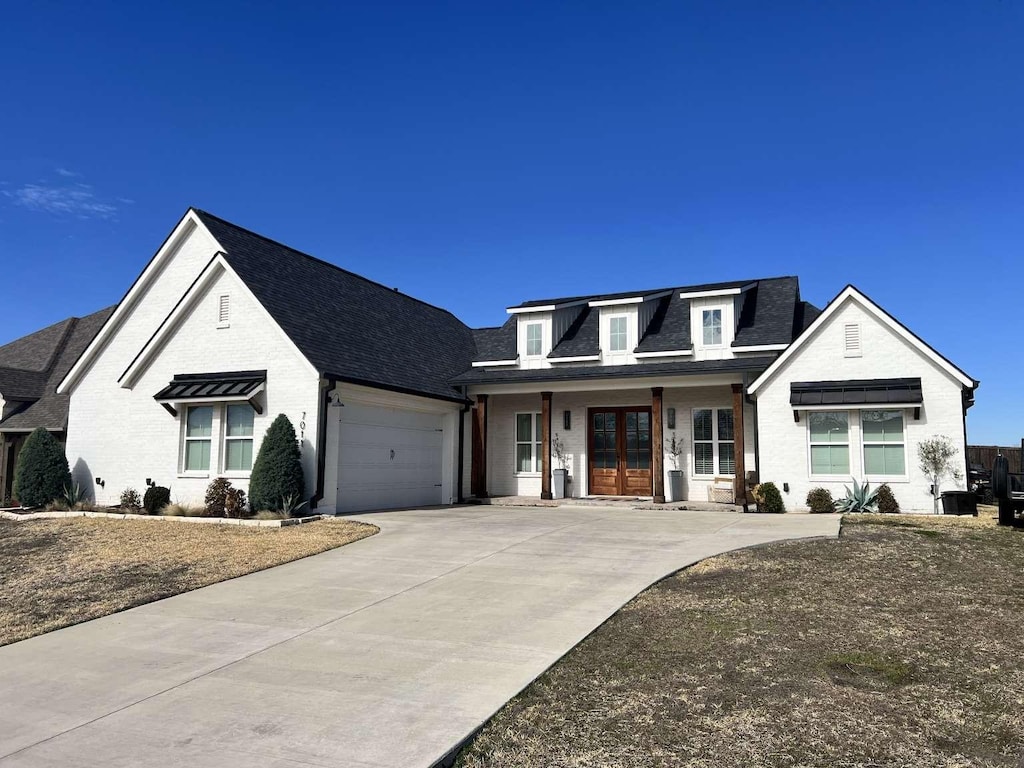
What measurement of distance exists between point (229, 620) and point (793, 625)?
5743 mm

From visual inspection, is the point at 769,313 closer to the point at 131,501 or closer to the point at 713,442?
the point at 713,442

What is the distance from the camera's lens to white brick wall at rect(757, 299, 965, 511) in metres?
16.4

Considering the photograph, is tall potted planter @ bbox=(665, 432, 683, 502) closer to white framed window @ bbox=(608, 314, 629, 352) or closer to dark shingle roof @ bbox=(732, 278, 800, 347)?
white framed window @ bbox=(608, 314, 629, 352)

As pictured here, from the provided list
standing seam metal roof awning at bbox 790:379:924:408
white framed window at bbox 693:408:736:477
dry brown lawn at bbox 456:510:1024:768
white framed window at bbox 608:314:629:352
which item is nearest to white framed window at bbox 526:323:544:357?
white framed window at bbox 608:314:629:352

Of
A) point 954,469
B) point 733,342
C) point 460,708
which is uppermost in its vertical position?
point 733,342

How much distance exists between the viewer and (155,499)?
17844mm

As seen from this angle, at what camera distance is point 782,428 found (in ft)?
58.2

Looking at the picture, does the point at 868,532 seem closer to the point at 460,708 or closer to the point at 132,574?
the point at 460,708

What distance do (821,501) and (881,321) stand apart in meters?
4.37

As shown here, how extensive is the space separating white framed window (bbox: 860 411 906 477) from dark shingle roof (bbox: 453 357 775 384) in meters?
2.71

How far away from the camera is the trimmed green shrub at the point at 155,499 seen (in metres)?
17.8

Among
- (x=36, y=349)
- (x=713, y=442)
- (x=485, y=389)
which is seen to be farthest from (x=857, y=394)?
(x=36, y=349)

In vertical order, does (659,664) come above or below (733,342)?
below

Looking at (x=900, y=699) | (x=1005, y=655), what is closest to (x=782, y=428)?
(x=1005, y=655)
